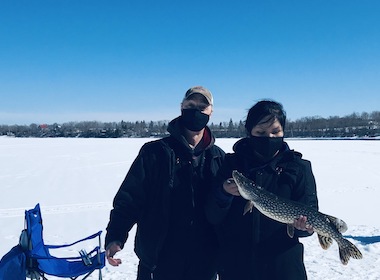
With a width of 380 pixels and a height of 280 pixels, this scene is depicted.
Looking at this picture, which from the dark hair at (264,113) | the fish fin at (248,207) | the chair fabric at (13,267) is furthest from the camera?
the chair fabric at (13,267)

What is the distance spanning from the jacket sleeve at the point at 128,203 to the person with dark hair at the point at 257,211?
1.75 ft

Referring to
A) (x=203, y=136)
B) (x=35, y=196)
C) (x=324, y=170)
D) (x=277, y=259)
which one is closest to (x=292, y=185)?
(x=277, y=259)

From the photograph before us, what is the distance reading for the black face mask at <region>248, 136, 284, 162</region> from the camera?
8.19ft

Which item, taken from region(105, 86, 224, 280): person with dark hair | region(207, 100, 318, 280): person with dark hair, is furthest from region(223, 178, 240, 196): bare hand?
region(105, 86, 224, 280): person with dark hair

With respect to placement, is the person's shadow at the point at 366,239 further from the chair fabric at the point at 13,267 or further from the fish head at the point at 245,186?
the chair fabric at the point at 13,267

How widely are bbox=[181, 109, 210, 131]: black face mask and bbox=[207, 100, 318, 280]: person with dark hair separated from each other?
1.12 feet

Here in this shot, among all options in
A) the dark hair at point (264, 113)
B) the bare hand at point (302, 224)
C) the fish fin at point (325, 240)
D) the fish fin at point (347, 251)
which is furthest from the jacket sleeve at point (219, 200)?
the fish fin at point (347, 251)

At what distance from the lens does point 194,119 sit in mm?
2676

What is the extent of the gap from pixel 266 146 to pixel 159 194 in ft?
2.75

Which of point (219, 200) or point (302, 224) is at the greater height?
point (219, 200)

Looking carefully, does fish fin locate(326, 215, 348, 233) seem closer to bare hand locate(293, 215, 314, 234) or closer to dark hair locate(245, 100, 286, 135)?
bare hand locate(293, 215, 314, 234)

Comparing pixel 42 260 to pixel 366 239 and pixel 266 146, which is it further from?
pixel 366 239

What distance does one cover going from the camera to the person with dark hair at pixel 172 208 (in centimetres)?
261

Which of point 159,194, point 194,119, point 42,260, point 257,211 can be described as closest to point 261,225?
point 257,211
